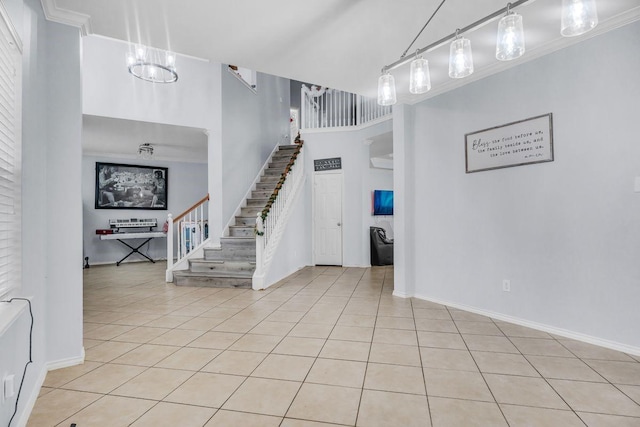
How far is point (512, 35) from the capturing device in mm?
1725

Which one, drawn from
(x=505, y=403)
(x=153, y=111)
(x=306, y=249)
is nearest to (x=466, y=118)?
(x=505, y=403)

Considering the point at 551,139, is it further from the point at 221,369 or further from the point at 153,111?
the point at 153,111

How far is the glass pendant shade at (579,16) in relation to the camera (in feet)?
4.83

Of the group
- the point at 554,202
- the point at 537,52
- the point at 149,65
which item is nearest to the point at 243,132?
the point at 149,65

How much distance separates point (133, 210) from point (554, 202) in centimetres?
887

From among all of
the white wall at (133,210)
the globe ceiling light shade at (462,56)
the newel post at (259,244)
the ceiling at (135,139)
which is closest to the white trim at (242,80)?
the ceiling at (135,139)

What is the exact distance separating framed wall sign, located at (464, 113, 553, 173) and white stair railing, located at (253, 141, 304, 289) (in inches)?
122

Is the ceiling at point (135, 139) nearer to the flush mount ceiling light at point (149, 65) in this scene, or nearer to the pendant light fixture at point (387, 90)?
the flush mount ceiling light at point (149, 65)

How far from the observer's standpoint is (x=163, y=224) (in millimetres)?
8711

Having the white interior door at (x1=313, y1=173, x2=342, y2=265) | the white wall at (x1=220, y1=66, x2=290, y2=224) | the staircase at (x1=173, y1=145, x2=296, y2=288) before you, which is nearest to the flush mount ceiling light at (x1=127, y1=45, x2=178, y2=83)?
the white wall at (x1=220, y1=66, x2=290, y2=224)

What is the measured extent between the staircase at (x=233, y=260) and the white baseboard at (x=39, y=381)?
269 centimetres

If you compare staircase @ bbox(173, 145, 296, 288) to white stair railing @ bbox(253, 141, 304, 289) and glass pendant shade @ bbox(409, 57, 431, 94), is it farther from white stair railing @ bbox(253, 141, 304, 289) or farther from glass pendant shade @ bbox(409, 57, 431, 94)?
glass pendant shade @ bbox(409, 57, 431, 94)

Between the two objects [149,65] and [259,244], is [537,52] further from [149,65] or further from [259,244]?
[149,65]

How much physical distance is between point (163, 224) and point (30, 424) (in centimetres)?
747
